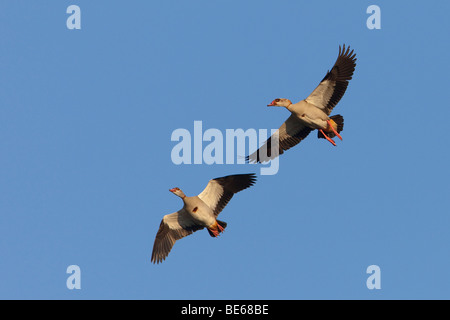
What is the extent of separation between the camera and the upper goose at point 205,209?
2006 centimetres

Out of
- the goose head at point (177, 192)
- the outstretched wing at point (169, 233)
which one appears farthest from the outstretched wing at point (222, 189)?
the outstretched wing at point (169, 233)

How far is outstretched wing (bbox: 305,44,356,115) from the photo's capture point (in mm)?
20609

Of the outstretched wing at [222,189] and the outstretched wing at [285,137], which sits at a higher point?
the outstretched wing at [285,137]

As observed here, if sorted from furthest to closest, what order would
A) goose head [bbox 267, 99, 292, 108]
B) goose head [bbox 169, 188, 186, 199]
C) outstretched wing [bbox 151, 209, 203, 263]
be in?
goose head [bbox 267, 99, 292, 108], outstretched wing [bbox 151, 209, 203, 263], goose head [bbox 169, 188, 186, 199]

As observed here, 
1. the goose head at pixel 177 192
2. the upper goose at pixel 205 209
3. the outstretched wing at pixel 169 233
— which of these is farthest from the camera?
the outstretched wing at pixel 169 233

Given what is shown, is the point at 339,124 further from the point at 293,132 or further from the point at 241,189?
the point at 241,189

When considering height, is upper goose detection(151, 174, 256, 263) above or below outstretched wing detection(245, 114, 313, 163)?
below

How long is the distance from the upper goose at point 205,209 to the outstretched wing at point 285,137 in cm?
212

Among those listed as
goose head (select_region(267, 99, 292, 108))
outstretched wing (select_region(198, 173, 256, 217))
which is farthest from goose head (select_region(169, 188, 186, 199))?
goose head (select_region(267, 99, 292, 108))

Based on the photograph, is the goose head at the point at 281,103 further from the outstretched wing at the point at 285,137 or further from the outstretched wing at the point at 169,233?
the outstretched wing at the point at 169,233

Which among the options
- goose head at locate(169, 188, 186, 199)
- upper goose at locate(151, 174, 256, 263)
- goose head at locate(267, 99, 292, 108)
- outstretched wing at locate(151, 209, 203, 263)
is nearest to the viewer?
upper goose at locate(151, 174, 256, 263)

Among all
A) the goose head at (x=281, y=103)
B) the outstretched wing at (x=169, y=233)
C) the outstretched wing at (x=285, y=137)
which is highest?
the goose head at (x=281, y=103)

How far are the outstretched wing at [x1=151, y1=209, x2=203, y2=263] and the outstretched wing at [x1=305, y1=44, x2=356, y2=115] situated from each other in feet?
14.0

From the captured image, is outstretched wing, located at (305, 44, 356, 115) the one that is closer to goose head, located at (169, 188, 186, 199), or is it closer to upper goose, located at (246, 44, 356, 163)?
upper goose, located at (246, 44, 356, 163)
